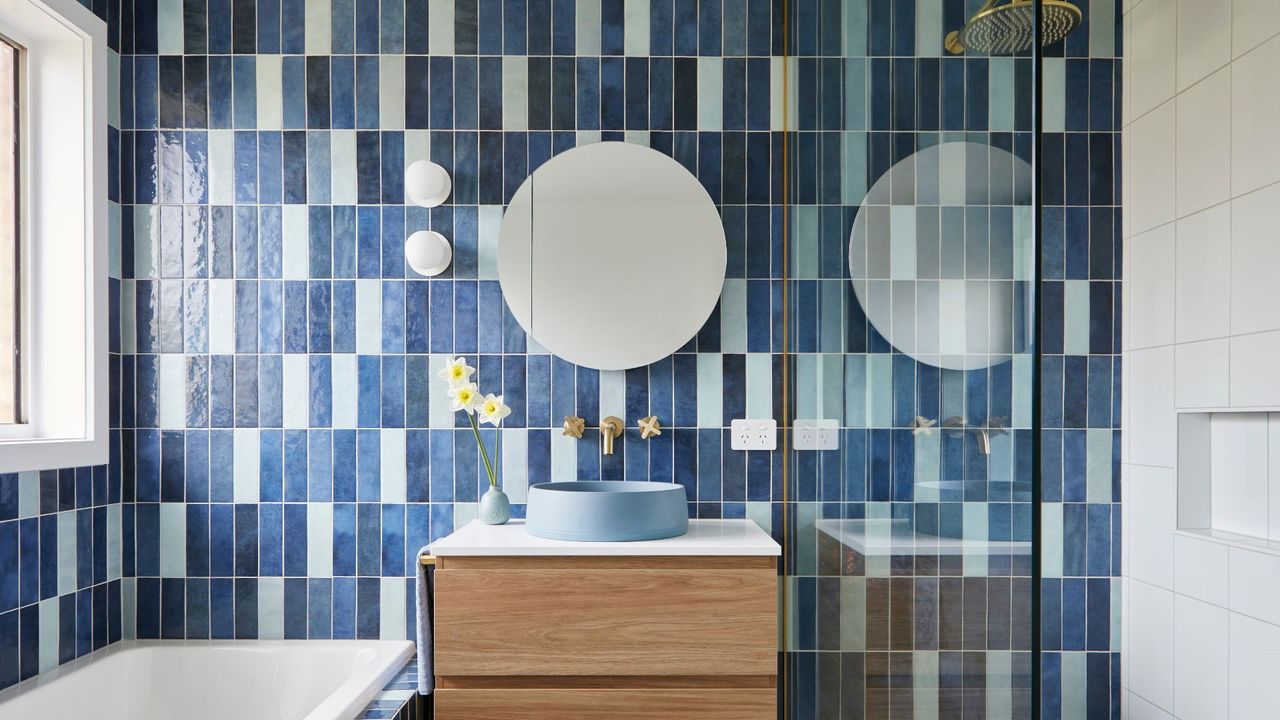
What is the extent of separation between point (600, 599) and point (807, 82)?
1287mm

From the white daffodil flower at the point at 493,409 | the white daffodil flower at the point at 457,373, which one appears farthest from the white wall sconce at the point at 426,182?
the white daffodil flower at the point at 493,409

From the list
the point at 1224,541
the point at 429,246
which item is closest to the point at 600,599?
the point at 429,246

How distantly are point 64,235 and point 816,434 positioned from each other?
1.94 m

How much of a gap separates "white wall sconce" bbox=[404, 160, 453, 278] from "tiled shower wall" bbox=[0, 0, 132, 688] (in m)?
0.82

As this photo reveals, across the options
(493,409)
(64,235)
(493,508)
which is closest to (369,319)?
(493,409)

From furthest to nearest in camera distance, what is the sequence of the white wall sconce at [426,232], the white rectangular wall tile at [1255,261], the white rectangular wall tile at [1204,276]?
the white wall sconce at [426,232] → the white rectangular wall tile at [1204,276] → the white rectangular wall tile at [1255,261]

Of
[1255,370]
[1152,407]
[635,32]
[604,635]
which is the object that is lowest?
[604,635]

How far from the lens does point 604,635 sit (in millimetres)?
1868

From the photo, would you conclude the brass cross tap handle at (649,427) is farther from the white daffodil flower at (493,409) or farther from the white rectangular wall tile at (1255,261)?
the white rectangular wall tile at (1255,261)

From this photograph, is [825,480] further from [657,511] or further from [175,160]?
[175,160]

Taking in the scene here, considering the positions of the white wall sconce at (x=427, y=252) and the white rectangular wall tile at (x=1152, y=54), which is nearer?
the white rectangular wall tile at (x=1152, y=54)

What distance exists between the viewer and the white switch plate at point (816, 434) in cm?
171

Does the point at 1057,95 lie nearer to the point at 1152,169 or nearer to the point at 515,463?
the point at 1152,169

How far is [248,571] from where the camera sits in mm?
2283
